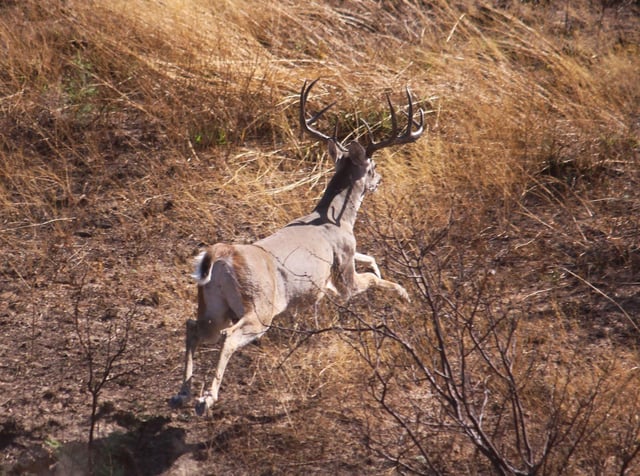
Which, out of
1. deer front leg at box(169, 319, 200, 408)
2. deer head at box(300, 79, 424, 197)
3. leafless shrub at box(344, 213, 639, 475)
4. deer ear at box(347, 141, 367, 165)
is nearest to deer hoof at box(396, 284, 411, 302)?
leafless shrub at box(344, 213, 639, 475)

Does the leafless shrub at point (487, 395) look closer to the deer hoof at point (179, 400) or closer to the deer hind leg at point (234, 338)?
the deer hind leg at point (234, 338)

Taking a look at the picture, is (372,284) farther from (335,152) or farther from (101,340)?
(101,340)

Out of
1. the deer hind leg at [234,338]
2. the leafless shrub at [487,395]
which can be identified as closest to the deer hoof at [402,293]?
the leafless shrub at [487,395]

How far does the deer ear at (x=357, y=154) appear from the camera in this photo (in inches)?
274

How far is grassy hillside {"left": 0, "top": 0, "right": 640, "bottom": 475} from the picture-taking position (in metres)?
5.33

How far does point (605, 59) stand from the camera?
9.30 m

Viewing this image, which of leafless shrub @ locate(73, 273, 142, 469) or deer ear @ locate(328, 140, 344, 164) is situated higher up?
deer ear @ locate(328, 140, 344, 164)

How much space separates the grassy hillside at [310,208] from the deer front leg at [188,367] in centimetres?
29

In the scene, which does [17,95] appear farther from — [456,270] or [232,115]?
[456,270]

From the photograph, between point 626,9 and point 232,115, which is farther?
point 626,9

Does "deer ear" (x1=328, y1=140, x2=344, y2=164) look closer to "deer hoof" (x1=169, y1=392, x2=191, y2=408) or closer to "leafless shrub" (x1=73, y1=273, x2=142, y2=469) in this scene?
"leafless shrub" (x1=73, y1=273, x2=142, y2=469)

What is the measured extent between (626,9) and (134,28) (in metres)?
4.90

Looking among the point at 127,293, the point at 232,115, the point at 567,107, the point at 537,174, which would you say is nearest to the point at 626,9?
the point at 567,107

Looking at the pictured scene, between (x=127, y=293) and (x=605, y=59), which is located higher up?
(x=605, y=59)
